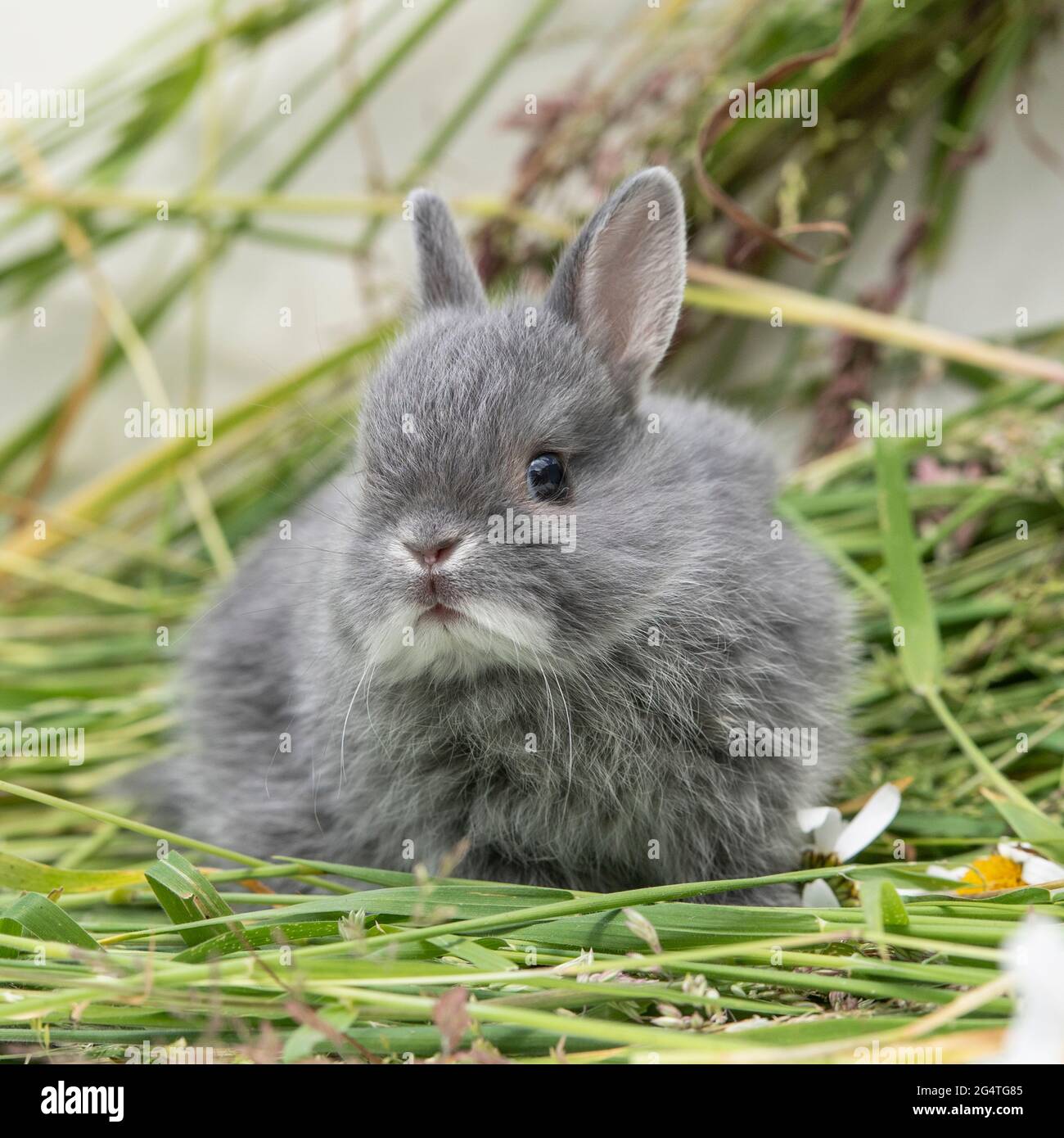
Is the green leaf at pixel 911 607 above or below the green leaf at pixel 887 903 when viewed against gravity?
above

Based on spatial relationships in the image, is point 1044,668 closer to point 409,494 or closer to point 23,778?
point 409,494

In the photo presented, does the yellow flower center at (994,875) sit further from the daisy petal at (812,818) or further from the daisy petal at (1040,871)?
the daisy petal at (812,818)

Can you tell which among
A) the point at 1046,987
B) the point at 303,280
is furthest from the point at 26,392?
the point at 1046,987

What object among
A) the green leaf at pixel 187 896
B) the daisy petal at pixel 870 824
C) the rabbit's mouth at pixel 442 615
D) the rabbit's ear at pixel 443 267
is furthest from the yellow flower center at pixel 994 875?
the rabbit's ear at pixel 443 267

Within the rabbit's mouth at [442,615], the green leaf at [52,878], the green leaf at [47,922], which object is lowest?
the green leaf at [47,922]

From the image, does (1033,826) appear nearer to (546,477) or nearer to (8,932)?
(546,477)

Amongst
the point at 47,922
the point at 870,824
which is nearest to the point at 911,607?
the point at 870,824
